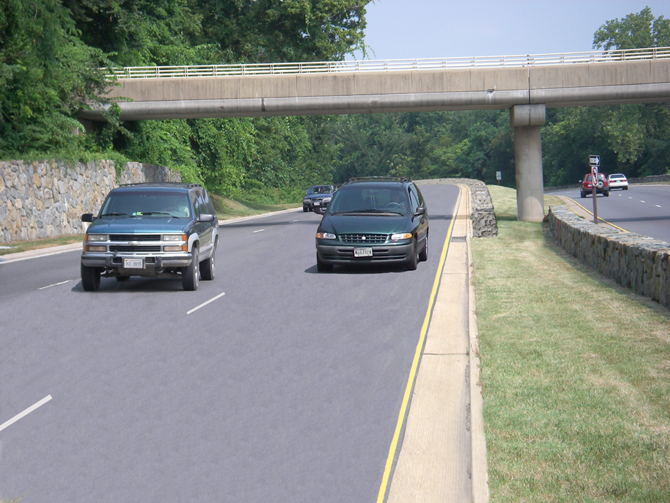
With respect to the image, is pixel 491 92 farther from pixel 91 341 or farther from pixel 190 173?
pixel 91 341

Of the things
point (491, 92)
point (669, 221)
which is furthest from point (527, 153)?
point (669, 221)

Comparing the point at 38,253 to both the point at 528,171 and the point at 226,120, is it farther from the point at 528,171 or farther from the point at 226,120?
the point at 226,120

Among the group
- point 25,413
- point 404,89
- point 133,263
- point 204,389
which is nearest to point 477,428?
point 204,389

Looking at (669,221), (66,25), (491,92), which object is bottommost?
(669,221)

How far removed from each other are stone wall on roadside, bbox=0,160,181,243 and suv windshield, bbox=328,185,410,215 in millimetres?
13814

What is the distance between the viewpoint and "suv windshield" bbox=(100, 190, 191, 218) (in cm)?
1509

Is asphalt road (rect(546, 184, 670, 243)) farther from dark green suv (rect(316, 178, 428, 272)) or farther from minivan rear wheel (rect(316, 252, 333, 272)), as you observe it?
minivan rear wheel (rect(316, 252, 333, 272))

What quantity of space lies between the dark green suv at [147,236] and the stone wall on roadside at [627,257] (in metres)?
7.79

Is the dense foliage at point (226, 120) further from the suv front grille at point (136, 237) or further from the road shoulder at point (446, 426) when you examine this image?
the road shoulder at point (446, 426)

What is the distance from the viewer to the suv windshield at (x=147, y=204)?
15.1 metres

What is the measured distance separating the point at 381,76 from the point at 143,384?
97.8 feet

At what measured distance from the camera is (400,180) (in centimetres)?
1870

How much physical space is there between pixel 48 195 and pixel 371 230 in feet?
56.5

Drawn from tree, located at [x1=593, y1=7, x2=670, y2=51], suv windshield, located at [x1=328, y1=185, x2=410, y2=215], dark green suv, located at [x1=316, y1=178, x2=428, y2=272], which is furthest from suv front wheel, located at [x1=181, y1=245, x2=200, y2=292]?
tree, located at [x1=593, y1=7, x2=670, y2=51]
